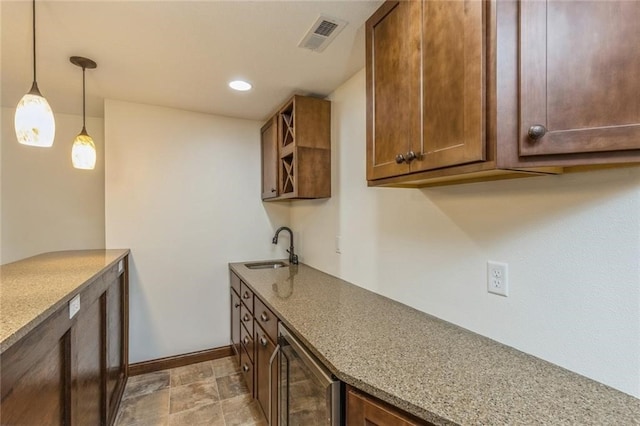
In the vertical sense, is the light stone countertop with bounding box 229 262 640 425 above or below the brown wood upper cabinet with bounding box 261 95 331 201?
below

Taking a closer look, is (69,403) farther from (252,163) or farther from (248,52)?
(252,163)

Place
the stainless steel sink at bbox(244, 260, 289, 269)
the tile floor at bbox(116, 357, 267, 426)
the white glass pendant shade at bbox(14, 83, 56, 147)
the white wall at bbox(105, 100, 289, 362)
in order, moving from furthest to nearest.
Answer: the stainless steel sink at bbox(244, 260, 289, 269) < the white wall at bbox(105, 100, 289, 362) < the tile floor at bbox(116, 357, 267, 426) < the white glass pendant shade at bbox(14, 83, 56, 147)

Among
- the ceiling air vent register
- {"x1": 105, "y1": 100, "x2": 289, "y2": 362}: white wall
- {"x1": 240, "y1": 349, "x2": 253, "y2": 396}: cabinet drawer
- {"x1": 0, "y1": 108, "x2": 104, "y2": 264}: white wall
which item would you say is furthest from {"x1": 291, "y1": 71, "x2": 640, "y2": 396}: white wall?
{"x1": 0, "y1": 108, "x2": 104, "y2": 264}: white wall

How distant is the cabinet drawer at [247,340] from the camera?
7.02 ft

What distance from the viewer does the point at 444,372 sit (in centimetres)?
95

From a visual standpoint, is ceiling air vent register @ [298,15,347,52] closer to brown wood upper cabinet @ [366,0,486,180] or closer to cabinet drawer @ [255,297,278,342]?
brown wood upper cabinet @ [366,0,486,180]

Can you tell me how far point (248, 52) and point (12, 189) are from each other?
266cm

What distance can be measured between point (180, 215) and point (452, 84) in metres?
2.54

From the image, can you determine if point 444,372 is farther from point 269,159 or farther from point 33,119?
point 269,159

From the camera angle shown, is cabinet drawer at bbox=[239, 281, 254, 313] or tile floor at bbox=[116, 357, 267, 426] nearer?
tile floor at bbox=[116, 357, 267, 426]

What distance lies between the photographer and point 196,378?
2.54 meters

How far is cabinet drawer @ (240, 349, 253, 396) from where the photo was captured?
2137 mm

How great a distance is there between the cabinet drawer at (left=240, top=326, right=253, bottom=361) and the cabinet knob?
2020 mm

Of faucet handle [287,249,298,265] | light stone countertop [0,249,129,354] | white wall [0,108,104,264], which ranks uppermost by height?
white wall [0,108,104,264]
